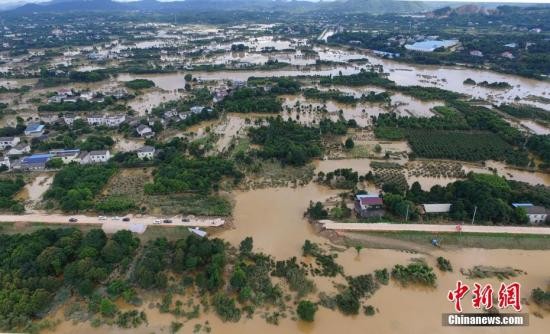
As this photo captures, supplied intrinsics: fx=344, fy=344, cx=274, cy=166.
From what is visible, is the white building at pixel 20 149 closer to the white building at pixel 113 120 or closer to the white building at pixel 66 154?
the white building at pixel 66 154

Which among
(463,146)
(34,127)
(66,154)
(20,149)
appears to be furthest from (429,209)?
(34,127)

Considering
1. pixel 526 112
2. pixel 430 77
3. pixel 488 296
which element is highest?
pixel 430 77

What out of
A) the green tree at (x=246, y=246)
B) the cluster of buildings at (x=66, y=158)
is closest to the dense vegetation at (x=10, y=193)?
the cluster of buildings at (x=66, y=158)

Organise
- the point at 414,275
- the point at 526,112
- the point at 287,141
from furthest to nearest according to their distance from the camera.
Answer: the point at 526,112 < the point at 287,141 < the point at 414,275

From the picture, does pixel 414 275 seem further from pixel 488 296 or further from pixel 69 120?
pixel 69 120

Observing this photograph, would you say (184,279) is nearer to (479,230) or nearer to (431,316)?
(431,316)

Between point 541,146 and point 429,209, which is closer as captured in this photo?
point 429,209
